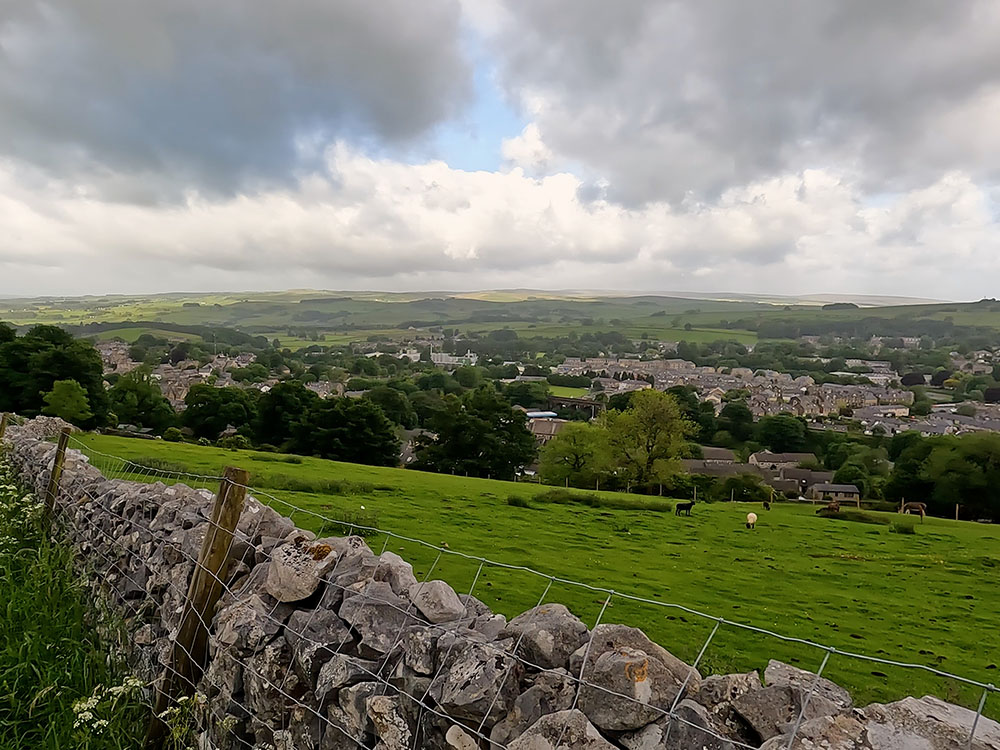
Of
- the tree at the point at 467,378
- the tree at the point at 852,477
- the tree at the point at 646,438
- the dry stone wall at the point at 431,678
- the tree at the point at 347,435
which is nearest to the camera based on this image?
the dry stone wall at the point at 431,678

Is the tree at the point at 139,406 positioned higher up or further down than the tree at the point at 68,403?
further down

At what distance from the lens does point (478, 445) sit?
4272cm

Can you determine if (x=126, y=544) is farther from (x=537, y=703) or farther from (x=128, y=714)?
(x=537, y=703)

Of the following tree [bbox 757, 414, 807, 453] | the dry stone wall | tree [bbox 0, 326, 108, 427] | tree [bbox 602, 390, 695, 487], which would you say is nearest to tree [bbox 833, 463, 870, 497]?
tree [bbox 602, 390, 695, 487]

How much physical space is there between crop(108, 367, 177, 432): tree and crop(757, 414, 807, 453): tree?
203ft

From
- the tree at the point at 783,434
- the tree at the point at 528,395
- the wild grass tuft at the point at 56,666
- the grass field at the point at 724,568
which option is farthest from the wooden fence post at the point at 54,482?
the tree at the point at 528,395

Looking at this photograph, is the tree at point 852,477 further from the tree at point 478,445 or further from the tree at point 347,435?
the tree at point 347,435

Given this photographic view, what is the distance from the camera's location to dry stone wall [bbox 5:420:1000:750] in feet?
7.66

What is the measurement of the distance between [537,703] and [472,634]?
0.55m

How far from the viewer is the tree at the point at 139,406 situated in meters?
51.2

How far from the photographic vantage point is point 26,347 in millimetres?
40094

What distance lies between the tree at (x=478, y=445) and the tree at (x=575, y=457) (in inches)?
124

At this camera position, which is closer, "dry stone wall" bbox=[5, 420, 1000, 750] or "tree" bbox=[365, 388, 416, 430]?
"dry stone wall" bbox=[5, 420, 1000, 750]

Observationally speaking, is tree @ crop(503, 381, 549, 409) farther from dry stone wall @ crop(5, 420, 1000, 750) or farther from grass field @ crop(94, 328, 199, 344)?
grass field @ crop(94, 328, 199, 344)
